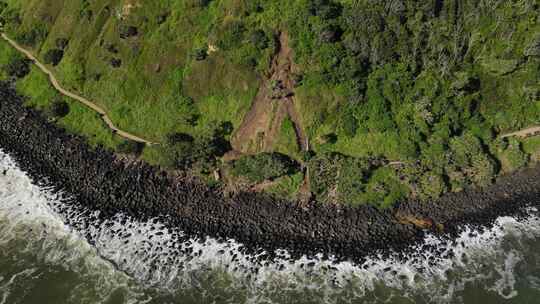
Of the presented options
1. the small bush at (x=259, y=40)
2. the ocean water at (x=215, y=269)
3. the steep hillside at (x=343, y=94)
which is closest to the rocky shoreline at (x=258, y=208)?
the ocean water at (x=215, y=269)

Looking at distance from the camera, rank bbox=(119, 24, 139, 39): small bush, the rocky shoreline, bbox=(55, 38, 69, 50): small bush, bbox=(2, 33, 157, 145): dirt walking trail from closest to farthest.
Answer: the rocky shoreline → bbox=(2, 33, 157, 145): dirt walking trail → bbox=(119, 24, 139, 39): small bush → bbox=(55, 38, 69, 50): small bush

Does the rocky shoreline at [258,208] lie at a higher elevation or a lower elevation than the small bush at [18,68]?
lower

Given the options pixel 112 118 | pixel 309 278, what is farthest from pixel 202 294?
pixel 112 118

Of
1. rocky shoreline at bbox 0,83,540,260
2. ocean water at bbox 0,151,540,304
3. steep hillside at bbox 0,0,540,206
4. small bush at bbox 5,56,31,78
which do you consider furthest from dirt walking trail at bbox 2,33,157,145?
ocean water at bbox 0,151,540,304

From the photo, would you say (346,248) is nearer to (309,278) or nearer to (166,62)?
(309,278)

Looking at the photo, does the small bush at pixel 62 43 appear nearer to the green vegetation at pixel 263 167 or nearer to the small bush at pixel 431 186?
the green vegetation at pixel 263 167

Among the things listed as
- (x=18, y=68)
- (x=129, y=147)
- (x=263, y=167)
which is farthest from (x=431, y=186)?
(x=18, y=68)

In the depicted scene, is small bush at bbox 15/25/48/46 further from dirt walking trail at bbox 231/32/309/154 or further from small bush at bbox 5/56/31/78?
dirt walking trail at bbox 231/32/309/154
